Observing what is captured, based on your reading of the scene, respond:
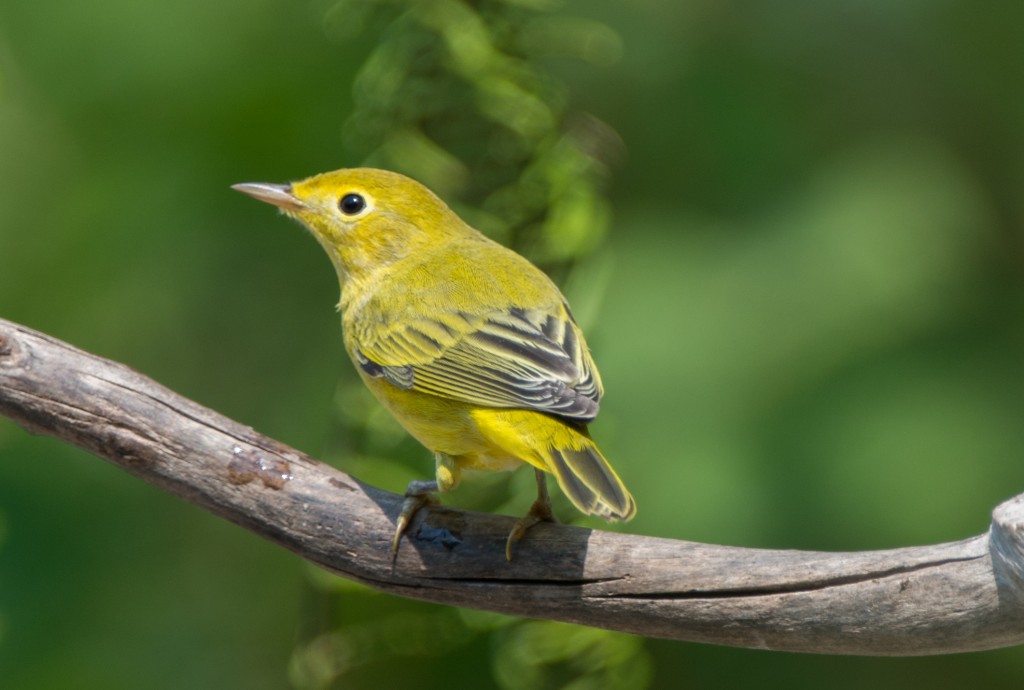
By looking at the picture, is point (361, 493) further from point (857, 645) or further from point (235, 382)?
point (235, 382)

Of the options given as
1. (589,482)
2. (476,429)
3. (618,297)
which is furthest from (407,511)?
Answer: (618,297)

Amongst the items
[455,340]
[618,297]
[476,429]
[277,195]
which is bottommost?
[476,429]

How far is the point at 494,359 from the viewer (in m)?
3.47

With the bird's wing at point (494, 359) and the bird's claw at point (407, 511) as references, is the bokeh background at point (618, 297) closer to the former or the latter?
the bird's wing at point (494, 359)

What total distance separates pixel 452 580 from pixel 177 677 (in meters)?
1.93

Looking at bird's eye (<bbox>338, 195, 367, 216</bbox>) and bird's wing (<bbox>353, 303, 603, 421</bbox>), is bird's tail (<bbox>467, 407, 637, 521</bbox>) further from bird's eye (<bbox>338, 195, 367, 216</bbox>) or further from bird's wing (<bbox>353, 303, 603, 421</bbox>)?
bird's eye (<bbox>338, 195, 367, 216</bbox>)

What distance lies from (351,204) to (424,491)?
1.25m

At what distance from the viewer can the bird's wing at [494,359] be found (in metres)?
3.20

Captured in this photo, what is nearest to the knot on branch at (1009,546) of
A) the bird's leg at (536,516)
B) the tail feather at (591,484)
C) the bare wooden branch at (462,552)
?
the bare wooden branch at (462,552)

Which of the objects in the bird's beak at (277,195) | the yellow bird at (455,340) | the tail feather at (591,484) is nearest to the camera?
the tail feather at (591,484)

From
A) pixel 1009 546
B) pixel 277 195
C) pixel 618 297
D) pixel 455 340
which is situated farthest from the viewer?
pixel 618 297

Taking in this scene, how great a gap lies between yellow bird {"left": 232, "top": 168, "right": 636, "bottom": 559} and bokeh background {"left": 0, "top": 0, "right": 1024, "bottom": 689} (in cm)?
31

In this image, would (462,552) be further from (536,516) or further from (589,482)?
(589,482)

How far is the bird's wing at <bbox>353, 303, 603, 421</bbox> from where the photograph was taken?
3197mm
